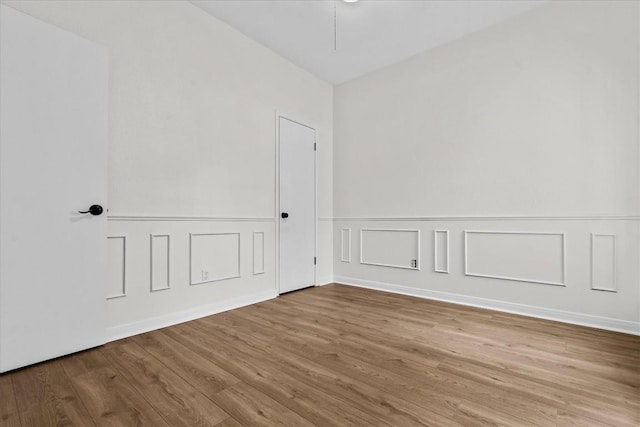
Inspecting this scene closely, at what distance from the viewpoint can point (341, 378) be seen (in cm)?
173

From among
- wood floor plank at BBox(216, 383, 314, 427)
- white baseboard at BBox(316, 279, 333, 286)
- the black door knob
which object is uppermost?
the black door knob

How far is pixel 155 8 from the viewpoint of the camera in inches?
102

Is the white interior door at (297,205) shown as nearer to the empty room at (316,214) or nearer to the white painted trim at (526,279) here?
the empty room at (316,214)

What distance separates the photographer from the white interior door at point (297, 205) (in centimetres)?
374

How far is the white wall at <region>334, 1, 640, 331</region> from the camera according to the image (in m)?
2.52

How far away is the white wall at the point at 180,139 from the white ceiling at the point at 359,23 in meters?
0.24

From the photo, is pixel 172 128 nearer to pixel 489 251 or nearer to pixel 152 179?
pixel 152 179

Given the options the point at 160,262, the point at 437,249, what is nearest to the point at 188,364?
the point at 160,262

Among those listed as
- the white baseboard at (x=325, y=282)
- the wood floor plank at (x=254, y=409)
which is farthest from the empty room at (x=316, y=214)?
the white baseboard at (x=325, y=282)

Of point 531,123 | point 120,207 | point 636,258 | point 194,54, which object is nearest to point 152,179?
point 120,207

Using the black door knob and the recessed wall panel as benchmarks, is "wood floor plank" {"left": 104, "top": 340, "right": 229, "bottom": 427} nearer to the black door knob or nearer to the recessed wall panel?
the recessed wall panel

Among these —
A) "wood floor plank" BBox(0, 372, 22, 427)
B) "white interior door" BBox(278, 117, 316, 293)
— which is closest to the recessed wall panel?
"wood floor plank" BBox(0, 372, 22, 427)

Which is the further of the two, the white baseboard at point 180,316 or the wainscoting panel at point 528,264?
the wainscoting panel at point 528,264

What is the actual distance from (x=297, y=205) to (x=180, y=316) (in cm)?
181
